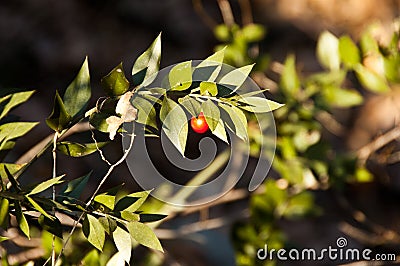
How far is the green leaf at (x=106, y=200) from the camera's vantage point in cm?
89

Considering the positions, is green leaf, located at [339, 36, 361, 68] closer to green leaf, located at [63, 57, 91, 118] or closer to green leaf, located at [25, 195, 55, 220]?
green leaf, located at [63, 57, 91, 118]

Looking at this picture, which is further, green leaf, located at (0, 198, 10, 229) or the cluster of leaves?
the cluster of leaves

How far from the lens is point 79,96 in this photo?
0.98 meters

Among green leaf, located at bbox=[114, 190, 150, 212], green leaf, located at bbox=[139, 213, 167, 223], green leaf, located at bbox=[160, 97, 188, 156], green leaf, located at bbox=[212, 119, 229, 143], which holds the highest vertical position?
green leaf, located at bbox=[160, 97, 188, 156]

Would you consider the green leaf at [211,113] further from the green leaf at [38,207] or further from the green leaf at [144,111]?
the green leaf at [38,207]

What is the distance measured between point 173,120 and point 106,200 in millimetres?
135

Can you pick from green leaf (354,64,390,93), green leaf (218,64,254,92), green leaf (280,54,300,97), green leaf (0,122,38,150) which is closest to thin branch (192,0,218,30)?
green leaf (280,54,300,97)

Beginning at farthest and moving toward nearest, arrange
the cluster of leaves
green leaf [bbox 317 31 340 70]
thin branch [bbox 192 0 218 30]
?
thin branch [bbox 192 0 218 30], green leaf [bbox 317 31 340 70], the cluster of leaves

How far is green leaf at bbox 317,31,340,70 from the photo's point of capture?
183 centimetres

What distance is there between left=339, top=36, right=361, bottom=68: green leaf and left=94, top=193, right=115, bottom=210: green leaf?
103 cm

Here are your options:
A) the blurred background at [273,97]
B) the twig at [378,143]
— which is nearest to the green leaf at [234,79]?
the blurred background at [273,97]

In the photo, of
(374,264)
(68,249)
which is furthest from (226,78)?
(374,264)

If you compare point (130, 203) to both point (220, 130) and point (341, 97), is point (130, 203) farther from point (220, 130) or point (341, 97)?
point (341, 97)

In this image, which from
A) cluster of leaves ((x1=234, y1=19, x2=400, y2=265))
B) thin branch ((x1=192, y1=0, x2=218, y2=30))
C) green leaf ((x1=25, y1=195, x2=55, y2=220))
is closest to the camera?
green leaf ((x1=25, y1=195, x2=55, y2=220))
